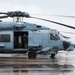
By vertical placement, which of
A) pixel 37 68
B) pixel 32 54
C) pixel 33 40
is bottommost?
pixel 32 54

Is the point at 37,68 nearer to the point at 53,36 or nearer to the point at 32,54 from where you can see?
the point at 32,54

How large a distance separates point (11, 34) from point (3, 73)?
8.76 meters

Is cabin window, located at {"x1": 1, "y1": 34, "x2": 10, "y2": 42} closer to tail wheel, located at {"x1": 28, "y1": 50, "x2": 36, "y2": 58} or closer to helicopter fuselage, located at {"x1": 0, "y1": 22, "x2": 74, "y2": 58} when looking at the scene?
helicopter fuselage, located at {"x1": 0, "y1": 22, "x2": 74, "y2": 58}

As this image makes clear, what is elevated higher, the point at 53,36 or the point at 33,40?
the point at 53,36

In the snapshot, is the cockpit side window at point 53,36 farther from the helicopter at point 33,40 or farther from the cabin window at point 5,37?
the cabin window at point 5,37

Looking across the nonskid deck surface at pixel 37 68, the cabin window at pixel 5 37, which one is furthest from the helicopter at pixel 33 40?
the nonskid deck surface at pixel 37 68

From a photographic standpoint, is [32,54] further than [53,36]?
No

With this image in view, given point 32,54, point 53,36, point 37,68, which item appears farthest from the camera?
point 53,36

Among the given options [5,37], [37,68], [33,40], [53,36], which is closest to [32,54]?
[33,40]

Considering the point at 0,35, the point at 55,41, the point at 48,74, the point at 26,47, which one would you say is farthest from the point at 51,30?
the point at 48,74

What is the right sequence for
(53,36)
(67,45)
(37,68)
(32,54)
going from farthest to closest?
1. (53,36)
2. (67,45)
3. (32,54)
4. (37,68)

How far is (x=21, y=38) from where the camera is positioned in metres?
20.9

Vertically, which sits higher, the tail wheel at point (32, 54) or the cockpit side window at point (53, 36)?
the cockpit side window at point (53, 36)

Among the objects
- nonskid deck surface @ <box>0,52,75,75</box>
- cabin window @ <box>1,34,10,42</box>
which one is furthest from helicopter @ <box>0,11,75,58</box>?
nonskid deck surface @ <box>0,52,75,75</box>
